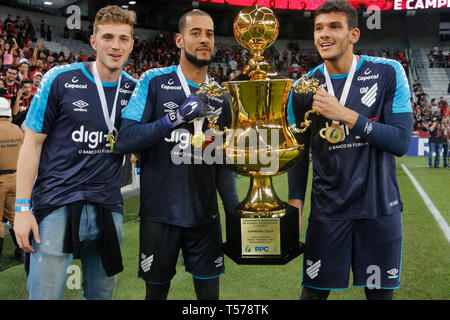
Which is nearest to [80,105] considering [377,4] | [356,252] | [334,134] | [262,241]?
[262,241]

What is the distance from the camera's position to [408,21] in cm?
2769

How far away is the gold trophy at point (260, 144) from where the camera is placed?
5.48 feet

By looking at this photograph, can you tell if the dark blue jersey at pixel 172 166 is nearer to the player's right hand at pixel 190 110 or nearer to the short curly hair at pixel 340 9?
the player's right hand at pixel 190 110

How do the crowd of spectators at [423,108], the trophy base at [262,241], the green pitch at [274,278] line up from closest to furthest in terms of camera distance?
the trophy base at [262,241] → the green pitch at [274,278] → the crowd of spectators at [423,108]

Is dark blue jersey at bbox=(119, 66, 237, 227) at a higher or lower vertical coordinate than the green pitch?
higher

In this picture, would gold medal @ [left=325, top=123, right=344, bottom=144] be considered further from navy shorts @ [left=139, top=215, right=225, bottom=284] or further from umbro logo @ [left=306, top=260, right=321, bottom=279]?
navy shorts @ [left=139, top=215, right=225, bottom=284]

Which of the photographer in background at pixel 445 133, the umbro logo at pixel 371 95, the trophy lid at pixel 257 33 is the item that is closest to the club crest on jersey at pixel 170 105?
the trophy lid at pixel 257 33

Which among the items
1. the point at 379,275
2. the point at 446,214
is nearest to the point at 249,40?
the point at 379,275

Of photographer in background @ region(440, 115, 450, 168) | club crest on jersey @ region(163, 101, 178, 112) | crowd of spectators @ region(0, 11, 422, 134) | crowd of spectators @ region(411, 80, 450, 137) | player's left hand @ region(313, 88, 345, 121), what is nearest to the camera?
player's left hand @ region(313, 88, 345, 121)

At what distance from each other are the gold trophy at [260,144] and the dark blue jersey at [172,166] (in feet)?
1.42

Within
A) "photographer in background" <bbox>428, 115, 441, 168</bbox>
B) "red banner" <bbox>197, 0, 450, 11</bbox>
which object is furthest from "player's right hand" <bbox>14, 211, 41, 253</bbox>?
"red banner" <bbox>197, 0, 450, 11</bbox>

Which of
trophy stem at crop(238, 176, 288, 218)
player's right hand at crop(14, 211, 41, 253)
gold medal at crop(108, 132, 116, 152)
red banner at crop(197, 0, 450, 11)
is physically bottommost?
player's right hand at crop(14, 211, 41, 253)

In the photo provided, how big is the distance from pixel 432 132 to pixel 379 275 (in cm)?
1210

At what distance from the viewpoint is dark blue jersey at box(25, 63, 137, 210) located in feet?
6.88
